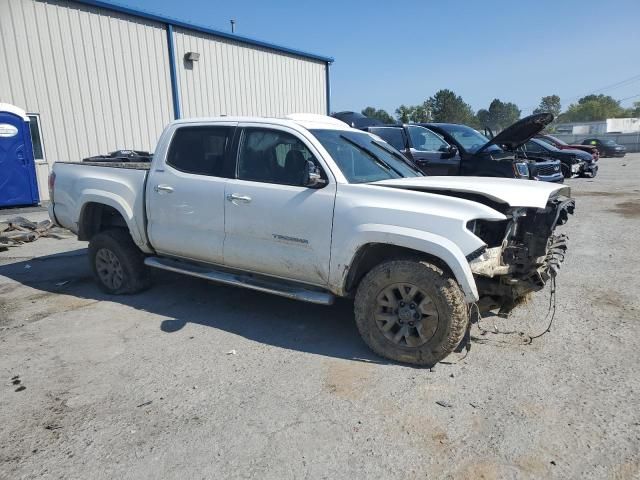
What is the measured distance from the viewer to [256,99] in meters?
17.5

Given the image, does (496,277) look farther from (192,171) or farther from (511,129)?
(511,129)

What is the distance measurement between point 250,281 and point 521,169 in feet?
23.0

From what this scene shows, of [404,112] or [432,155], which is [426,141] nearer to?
[432,155]

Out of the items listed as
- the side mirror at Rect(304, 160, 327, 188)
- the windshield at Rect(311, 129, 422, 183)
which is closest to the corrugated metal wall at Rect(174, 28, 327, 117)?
the windshield at Rect(311, 129, 422, 183)

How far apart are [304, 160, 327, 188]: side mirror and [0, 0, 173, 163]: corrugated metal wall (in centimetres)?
1084

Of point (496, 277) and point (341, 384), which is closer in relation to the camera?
point (341, 384)

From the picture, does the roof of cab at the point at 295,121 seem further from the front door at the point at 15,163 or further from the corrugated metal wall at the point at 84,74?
the corrugated metal wall at the point at 84,74

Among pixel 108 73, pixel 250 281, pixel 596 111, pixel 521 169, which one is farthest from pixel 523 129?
pixel 596 111

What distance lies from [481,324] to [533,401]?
1.36 metres

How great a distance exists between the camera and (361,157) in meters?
4.41

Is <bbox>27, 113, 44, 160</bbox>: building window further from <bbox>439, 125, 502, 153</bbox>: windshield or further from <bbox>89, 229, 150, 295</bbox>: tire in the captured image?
<bbox>439, 125, 502, 153</bbox>: windshield

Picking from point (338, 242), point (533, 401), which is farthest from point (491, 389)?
point (338, 242)

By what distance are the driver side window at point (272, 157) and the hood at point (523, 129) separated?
4600mm

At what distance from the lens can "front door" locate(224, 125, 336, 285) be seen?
12.9 ft
